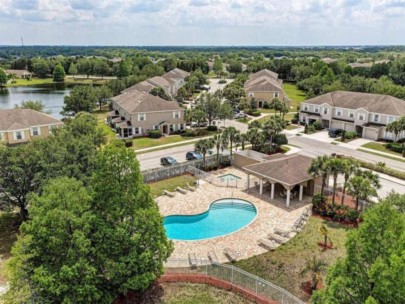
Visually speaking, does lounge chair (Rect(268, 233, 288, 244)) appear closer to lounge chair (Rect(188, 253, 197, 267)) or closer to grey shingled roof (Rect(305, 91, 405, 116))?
lounge chair (Rect(188, 253, 197, 267))

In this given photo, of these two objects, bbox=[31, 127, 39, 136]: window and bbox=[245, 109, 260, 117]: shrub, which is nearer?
bbox=[31, 127, 39, 136]: window

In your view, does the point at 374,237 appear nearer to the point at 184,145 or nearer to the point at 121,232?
the point at 121,232

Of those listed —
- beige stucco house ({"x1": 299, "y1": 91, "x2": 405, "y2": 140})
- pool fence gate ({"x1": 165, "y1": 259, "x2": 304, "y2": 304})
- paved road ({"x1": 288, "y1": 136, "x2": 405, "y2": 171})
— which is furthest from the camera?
beige stucco house ({"x1": 299, "y1": 91, "x2": 405, "y2": 140})

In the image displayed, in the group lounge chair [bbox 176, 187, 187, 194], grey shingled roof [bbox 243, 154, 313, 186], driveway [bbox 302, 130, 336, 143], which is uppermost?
grey shingled roof [bbox 243, 154, 313, 186]

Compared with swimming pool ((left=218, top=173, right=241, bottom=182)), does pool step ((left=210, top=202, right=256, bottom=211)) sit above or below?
below

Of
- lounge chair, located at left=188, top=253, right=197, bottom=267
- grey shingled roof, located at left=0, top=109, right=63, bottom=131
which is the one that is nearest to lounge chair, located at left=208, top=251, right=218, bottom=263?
lounge chair, located at left=188, top=253, right=197, bottom=267

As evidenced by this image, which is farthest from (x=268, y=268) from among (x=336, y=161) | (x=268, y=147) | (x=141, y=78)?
(x=141, y=78)

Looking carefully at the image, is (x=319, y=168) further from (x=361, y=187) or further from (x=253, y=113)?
(x=253, y=113)

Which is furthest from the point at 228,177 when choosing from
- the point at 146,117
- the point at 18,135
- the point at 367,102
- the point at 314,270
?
the point at 367,102
